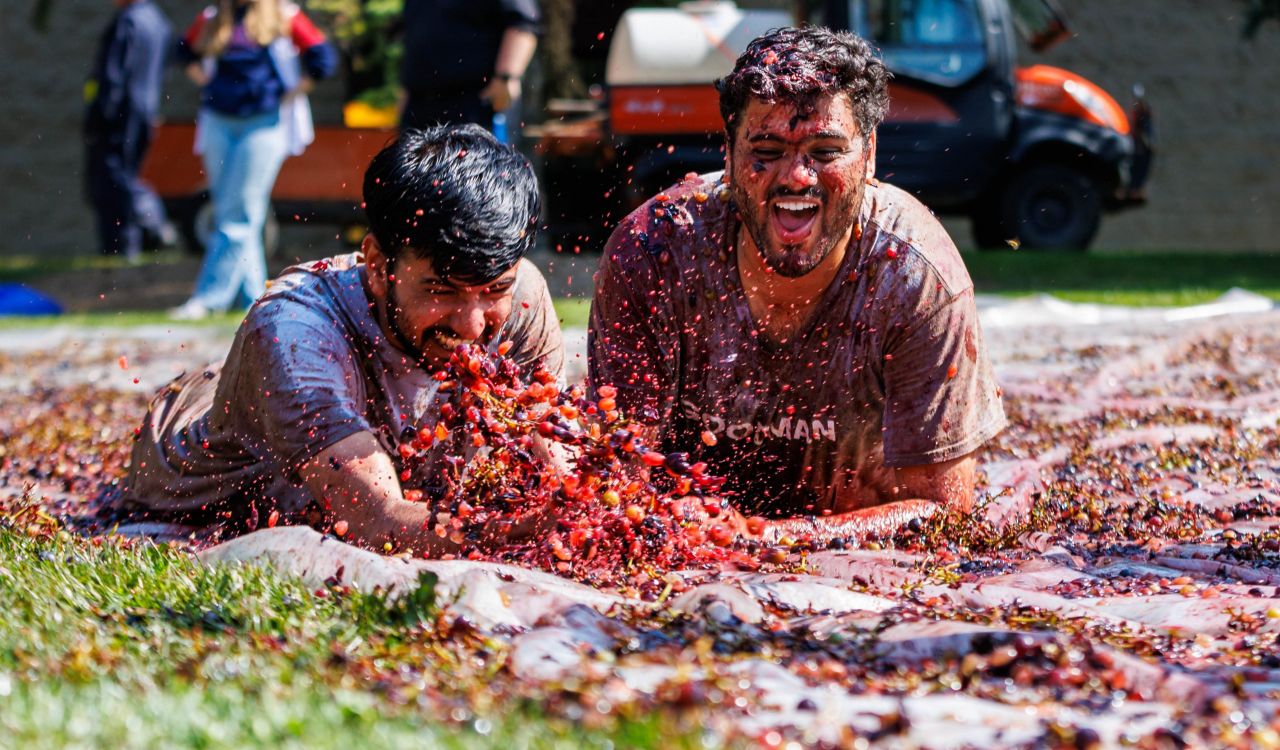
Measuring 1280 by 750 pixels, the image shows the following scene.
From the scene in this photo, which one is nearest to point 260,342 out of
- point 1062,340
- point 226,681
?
point 226,681

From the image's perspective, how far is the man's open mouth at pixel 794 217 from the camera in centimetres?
425

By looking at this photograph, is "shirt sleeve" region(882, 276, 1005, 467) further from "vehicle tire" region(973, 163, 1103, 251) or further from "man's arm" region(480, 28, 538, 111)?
"vehicle tire" region(973, 163, 1103, 251)

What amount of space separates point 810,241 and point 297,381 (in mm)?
1385

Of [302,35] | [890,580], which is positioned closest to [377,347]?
[890,580]

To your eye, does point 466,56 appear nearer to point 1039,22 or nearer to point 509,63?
point 509,63

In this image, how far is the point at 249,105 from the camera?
9.62 metres

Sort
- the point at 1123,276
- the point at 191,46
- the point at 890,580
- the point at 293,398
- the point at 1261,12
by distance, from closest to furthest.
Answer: the point at 890,580
the point at 293,398
the point at 191,46
the point at 1123,276
the point at 1261,12

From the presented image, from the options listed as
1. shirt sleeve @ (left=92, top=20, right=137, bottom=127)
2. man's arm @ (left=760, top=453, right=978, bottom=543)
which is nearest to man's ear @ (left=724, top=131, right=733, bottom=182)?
man's arm @ (left=760, top=453, right=978, bottom=543)

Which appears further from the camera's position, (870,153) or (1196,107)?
(1196,107)

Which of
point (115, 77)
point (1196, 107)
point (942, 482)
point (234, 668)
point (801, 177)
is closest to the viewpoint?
point (234, 668)

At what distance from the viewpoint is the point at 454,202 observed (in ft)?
13.4

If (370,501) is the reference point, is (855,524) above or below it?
below

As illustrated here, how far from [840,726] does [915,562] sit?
155 centimetres

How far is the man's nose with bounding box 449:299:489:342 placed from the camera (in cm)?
414
